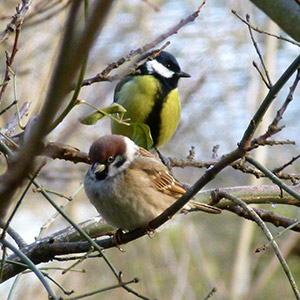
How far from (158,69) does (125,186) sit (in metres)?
2.38

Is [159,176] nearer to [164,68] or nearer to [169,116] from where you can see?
[169,116]

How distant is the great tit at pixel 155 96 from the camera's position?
4758mm

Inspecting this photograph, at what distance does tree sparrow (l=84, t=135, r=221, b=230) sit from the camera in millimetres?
2775

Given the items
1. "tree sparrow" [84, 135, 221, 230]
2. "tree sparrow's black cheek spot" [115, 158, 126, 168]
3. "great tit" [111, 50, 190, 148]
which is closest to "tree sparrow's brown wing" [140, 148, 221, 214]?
"tree sparrow" [84, 135, 221, 230]

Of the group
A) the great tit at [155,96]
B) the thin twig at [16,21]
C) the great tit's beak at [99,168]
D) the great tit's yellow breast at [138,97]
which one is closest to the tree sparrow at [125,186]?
the great tit's beak at [99,168]

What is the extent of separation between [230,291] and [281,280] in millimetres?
1012

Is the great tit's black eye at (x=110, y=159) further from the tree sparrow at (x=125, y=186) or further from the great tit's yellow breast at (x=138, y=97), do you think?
the great tit's yellow breast at (x=138, y=97)

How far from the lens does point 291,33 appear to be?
2238 mm

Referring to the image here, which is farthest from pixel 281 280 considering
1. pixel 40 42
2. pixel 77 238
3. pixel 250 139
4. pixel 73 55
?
pixel 73 55

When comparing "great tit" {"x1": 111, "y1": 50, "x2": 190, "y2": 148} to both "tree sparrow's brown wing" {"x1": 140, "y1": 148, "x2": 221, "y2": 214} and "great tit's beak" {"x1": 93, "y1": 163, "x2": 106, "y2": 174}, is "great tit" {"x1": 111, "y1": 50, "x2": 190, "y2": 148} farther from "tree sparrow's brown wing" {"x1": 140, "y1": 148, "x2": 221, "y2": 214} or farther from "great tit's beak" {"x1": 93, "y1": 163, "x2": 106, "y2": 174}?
"great tit's beak" {"x1": 93, "y1": 163, "x2": 106, "y2": 174}

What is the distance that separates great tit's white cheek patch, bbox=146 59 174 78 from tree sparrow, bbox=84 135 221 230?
206 cm

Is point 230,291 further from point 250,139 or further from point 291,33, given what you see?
point 250,139

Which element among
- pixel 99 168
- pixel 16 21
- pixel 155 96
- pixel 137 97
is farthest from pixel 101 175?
pixel 155 96

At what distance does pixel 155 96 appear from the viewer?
16.1 ft
